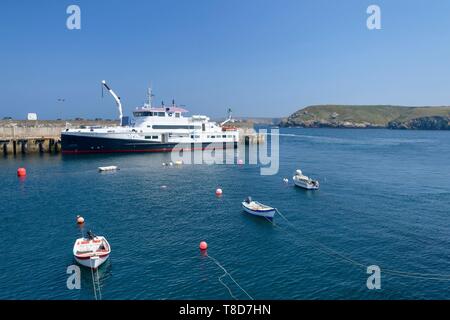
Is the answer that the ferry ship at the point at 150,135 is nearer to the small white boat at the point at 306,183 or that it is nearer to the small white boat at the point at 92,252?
the small white boat at the point at 306,183

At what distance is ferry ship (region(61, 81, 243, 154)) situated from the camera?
A: 3610 inches

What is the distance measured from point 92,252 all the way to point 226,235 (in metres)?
13.5

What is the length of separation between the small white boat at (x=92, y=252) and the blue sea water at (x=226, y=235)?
88cm

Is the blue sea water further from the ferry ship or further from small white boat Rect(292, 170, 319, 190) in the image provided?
the ferry ship

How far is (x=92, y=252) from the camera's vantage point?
26.8 meters

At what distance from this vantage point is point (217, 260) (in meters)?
27.8

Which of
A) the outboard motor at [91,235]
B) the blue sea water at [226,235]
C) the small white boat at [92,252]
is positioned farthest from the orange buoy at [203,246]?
the outboard motor at [91,235]

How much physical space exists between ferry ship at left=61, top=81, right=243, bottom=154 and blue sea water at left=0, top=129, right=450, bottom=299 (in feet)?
95.4

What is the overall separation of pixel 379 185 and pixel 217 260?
40644mm

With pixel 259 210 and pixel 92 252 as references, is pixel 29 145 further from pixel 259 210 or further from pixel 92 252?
pixel 259 210

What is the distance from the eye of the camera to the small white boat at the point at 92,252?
86.0 ft

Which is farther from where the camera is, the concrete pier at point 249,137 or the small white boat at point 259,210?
the concrete pier at point 249,137

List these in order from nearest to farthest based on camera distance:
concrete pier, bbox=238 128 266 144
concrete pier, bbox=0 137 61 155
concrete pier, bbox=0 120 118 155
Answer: concrete pier, bbox=0 137 61 155 < concrete pier, bbox=0 120 118 155 < concrete pier, bbox=238 128 266 144

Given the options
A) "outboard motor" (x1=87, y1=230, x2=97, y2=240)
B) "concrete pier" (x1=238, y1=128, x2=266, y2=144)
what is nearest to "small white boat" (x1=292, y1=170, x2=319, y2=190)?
"outboard motor" (x1=87, y1=230, x2=97, y2=240)
